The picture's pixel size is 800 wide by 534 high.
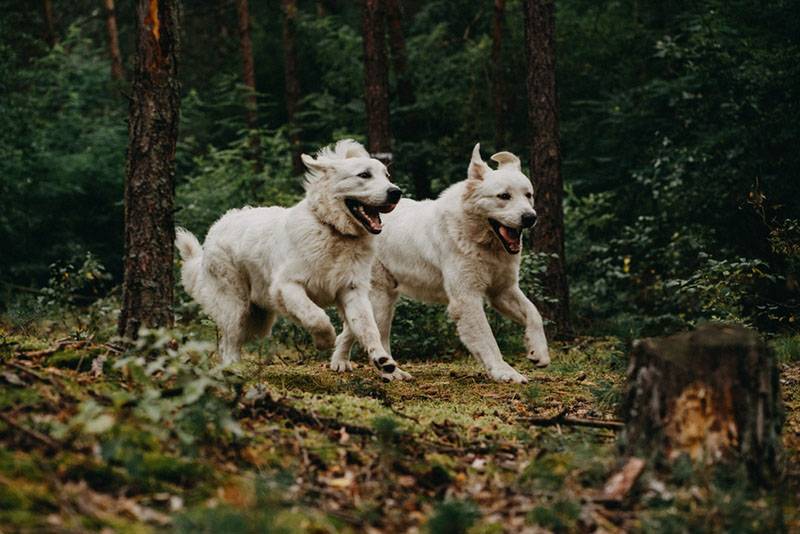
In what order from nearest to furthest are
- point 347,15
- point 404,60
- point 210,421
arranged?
point 210,421
point 404,60
point 347,15

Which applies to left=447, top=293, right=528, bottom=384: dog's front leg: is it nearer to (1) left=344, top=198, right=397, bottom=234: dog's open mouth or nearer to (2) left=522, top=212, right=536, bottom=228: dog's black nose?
(2) left=522, top=212, right=536, bottom=228: dog's black nose

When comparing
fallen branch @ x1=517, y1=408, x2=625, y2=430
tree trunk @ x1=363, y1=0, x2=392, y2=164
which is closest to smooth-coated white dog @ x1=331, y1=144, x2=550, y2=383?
fallen branch @ x1=517, y1=408, x2=625, y2=430

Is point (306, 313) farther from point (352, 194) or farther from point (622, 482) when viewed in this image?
point (622, 482)

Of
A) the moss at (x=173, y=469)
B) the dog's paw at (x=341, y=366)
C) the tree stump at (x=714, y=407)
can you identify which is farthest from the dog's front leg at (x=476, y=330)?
the moss at (x=173, y=469)

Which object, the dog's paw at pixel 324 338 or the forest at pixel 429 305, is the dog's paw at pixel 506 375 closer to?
the forest at pixel 429 305

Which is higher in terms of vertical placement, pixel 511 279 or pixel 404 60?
pixel 404 60

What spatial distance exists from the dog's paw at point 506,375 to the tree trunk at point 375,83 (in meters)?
6.79

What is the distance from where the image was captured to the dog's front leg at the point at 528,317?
7.82m

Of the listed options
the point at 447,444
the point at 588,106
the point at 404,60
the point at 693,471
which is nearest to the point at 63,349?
the point at 447,444

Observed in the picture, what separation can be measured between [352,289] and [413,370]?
167 centimetres

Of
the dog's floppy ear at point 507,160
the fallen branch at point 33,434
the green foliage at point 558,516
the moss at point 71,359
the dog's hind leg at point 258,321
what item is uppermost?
the dog's floppy ear at point 507,160

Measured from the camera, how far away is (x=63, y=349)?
5.33 meters

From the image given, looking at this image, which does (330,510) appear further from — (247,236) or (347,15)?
(347,15)

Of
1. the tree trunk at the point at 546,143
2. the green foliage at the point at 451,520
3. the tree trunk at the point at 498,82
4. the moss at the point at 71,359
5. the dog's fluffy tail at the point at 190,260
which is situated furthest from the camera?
the tree trunk at the point at 498,82
